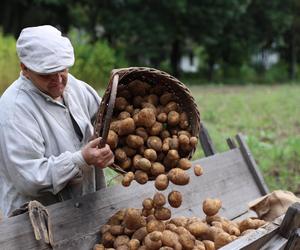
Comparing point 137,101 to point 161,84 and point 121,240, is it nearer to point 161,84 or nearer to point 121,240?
point 161,84

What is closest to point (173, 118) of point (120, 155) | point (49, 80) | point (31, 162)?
point (120, 155)

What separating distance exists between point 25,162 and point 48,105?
36cm

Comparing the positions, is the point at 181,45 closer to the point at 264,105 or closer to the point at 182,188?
the point at 264,105

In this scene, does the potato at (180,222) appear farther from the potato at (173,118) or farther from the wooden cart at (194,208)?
the potato at (173,118)

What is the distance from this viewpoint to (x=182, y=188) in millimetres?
3529

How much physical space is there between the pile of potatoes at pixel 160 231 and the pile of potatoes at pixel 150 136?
16cm

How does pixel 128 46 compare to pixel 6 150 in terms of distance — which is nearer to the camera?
pixel 6 150

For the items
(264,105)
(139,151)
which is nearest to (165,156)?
(139,151)

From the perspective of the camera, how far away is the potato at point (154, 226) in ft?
8.93

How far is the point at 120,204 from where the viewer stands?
3.06 metres

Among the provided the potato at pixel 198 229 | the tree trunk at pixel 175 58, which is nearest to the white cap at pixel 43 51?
the potato at pixel 198 229

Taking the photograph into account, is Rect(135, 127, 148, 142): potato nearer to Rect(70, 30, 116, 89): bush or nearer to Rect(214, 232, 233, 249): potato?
Rect(214, 232, 233, 249): potato

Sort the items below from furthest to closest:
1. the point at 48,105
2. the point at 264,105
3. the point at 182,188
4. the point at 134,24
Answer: the point at 134,24 < the point at 264,105 < the point at 182,188 < the point at 48,105

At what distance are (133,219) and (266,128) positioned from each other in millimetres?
7469
